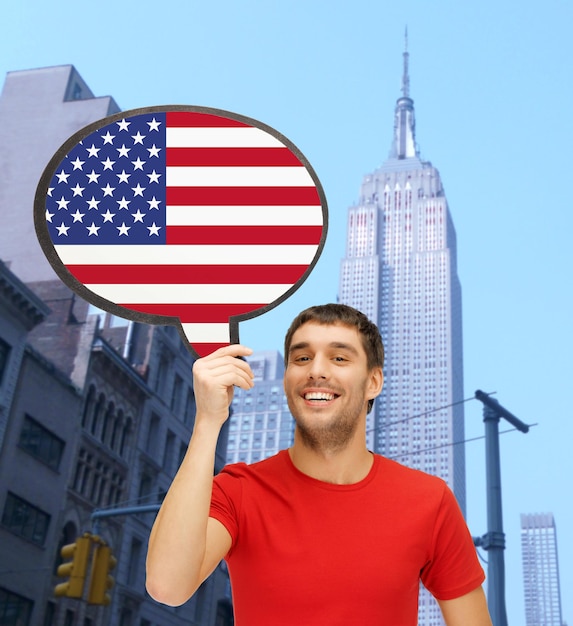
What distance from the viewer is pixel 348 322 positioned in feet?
9.78

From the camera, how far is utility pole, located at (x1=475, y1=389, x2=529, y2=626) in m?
22.2

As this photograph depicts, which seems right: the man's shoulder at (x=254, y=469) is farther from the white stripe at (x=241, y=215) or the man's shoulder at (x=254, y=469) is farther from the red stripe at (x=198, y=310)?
the white stripe at (x=241, y=215)

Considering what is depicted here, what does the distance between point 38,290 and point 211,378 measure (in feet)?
142

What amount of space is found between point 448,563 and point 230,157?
1609mm

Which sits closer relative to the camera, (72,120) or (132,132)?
(132,132)

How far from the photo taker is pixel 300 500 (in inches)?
113

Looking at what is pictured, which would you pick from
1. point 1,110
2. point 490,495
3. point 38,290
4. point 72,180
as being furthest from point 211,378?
point 1,110

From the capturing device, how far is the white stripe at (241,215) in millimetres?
2904

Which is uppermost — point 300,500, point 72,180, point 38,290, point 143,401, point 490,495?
point 38,290

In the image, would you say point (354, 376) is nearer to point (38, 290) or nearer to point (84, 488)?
point (84, 488)

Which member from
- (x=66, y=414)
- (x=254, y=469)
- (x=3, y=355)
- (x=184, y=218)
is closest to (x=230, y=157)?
(x=184, y=218)

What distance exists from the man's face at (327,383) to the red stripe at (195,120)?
766 mm

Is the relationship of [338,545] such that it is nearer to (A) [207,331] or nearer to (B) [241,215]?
(A) [207,331]

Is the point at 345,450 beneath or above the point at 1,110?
beneath
